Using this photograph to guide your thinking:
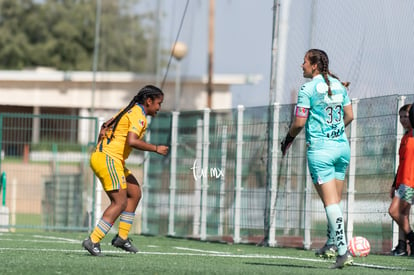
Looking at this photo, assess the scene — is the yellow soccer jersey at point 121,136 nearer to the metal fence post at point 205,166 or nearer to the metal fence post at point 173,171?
the metal fence post at point 205,166

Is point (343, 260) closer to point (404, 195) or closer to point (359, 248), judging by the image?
point (359, 248)

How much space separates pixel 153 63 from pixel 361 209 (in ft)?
74.1

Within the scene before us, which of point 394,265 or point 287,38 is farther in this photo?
point 287,38

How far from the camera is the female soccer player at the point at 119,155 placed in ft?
34.5

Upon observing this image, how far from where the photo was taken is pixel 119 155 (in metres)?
10.8

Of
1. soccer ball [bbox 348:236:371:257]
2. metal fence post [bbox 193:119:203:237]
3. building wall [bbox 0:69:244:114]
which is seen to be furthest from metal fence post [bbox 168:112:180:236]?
building wall [bbox 0:69:244:114]

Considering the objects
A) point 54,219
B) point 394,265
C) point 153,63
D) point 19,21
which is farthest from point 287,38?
point 19,21

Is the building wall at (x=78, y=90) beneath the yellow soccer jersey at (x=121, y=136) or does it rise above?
above

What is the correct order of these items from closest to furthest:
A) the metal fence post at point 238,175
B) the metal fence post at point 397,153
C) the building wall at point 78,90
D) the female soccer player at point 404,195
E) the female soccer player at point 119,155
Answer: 1. the female soccer player at point 119,155
2. the female soccer player at point 404,195
3. the metal fence post at point 397,153
4. the metal fence post at point 238,175
5. the building wall at point 78,90

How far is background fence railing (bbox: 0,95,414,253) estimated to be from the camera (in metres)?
13.9

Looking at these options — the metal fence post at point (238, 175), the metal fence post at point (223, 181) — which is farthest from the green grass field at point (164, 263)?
the metal fence post at point (223, 181)

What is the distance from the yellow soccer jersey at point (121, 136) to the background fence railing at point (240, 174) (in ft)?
12.9

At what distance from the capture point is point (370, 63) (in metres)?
13.1

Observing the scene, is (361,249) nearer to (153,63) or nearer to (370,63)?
(370,63)
